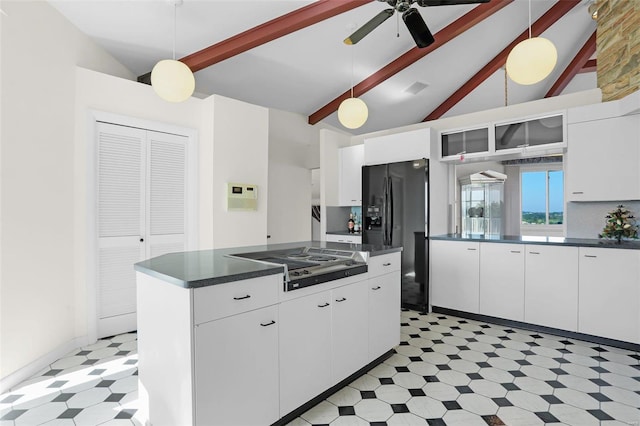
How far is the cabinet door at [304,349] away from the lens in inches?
70.9

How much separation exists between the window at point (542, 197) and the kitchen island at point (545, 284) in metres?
0.54

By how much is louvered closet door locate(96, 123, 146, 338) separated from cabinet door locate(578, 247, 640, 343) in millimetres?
4330

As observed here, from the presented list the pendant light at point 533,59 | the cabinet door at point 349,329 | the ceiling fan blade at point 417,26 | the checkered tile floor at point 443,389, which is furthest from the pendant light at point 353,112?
the checkered tile floor at point 443,389

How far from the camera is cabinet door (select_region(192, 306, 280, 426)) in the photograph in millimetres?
1456

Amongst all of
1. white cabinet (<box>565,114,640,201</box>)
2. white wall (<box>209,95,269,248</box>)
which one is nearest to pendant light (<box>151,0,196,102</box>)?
white wall (<box>209,95,269,248</box>)

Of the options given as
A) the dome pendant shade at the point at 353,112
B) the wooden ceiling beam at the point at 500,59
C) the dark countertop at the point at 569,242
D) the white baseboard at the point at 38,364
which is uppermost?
the wooden ceiling beam at the point at 500,59

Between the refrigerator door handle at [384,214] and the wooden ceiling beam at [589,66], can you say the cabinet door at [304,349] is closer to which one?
the refrigerator door handle at [384,214]

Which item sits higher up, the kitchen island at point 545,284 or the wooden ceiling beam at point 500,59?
the wooden ceiling beam at point 500,59

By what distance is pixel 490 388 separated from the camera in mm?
2227

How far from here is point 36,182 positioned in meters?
2.54

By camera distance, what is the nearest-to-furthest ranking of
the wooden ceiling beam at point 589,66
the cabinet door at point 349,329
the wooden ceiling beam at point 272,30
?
the cabinet door at point 349,329 → the wooden ceiling beam at point 272,30 → the wooden ceiling beam at point 589,66

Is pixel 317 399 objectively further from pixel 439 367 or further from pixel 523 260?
pixel 523 260

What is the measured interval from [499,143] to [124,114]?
404cm

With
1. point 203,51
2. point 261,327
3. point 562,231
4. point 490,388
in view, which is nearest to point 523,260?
point 562,231
